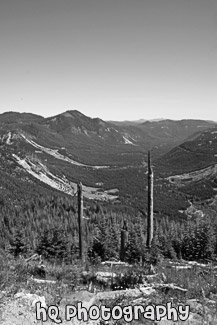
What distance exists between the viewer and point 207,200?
597 ft

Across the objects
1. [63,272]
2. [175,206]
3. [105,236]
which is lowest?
[175,206]

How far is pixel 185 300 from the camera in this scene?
8742 millimetres

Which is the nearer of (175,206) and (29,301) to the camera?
(29,301)

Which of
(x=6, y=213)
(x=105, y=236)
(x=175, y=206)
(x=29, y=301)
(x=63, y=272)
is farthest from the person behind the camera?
(x=175, y=206)

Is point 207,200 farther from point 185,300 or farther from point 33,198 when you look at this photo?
point 185,300

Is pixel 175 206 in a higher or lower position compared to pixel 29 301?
lower

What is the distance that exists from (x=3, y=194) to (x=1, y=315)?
7269 inches

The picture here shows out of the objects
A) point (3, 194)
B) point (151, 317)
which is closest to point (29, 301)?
point (151, 317)

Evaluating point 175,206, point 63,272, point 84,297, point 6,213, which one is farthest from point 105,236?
point 175,206

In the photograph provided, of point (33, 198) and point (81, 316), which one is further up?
point (81, 316)

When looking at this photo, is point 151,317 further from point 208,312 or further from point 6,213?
point 6,213

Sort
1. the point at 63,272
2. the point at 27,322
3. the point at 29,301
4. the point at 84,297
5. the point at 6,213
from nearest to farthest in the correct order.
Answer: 1. the point at 27,322
2. the point at 29,301
3. the point at 84,297
4. the point at 63,272
5. the point at 6,213

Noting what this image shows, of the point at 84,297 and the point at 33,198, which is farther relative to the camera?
the point at 33,198

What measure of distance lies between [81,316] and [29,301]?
5.24 feet
